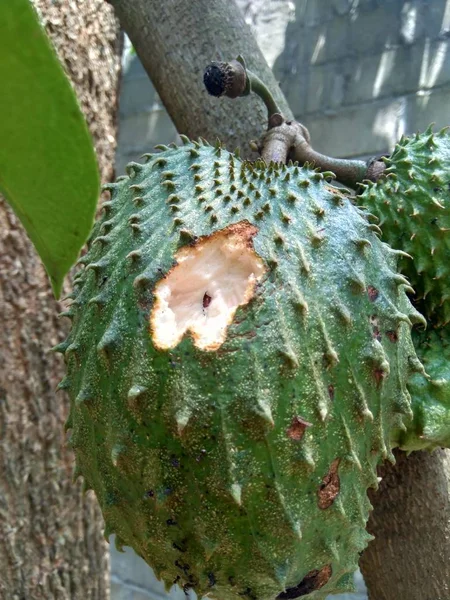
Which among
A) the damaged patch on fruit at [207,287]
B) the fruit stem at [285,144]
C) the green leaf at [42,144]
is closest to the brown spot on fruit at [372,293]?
the damaged patch on fruit at [207,287]

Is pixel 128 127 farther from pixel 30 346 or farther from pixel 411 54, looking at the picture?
pixel 30 346

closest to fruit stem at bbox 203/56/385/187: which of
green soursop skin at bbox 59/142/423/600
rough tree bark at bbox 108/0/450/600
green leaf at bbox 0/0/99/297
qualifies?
rough tree bark at bbox 108/0/450/600

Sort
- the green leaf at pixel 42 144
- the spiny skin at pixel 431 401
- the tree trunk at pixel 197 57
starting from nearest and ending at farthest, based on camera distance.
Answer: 1. the green leaf at pixel 42 144
2. the spiny skin at pixel 431 401
3. the tree trunk at pixel 197 57

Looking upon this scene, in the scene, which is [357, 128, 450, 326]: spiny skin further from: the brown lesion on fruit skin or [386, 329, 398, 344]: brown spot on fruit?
the brown lesion on fruit skin

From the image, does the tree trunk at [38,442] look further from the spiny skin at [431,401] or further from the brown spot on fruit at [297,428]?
the brown spot on fruit at [297,428]

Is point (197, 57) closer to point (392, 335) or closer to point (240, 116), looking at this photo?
point (240, 116)

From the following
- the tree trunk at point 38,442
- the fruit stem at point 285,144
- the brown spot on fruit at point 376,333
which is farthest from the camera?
the tree trunk at point 38,442

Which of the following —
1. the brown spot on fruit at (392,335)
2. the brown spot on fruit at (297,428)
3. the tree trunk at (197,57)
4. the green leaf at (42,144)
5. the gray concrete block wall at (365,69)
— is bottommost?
the gray concrete block wall at (365,69)

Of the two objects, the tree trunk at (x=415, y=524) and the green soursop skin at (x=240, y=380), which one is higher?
the green soursop skin at (x=240, y=380)
